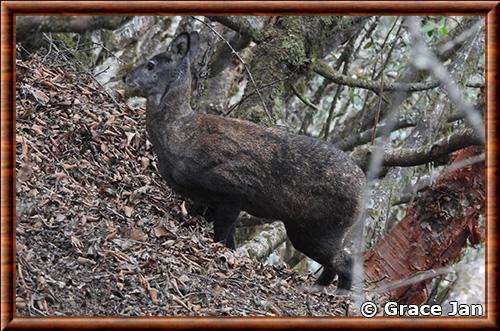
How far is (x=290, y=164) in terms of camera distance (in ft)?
33.8

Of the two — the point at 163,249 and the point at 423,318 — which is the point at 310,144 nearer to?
the point at 163,249

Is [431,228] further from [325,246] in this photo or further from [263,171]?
[263,171]

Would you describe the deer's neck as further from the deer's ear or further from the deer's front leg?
the deer's front leg

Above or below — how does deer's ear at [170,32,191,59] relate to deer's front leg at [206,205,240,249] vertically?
above

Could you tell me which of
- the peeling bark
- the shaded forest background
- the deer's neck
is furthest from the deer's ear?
the peeling bark

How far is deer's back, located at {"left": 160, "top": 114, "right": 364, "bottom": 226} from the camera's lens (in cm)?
1012

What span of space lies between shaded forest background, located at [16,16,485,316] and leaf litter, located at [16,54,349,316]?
2 centimetres

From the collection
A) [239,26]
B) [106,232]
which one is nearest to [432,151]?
[106,232]

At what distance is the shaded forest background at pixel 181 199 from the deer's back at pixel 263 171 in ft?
1.29

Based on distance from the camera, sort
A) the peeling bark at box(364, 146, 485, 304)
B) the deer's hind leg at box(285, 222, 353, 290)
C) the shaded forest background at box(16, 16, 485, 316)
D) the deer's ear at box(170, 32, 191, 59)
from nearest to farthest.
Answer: the shaded forest background at box(16, 16, 485, 316), the peeling bark at box(364, 146, 485, 304), the deer's hind leg at box(285, 222, 353, 290), the deer's ear at box(170, 32, 191, 59)

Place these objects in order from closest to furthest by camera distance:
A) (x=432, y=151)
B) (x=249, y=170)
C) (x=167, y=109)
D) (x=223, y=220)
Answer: (x=432, y=151), (x=223, y=220), (x=249, y=170), (x=167, y=109)

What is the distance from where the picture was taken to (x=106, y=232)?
28.3 ft

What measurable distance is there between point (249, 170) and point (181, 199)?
3.03ft

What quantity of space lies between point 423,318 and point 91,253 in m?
2.93
